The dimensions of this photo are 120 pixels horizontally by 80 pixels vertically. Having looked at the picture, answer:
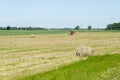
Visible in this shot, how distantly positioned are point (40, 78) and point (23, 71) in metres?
2.88

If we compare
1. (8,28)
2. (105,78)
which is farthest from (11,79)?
(8,28)

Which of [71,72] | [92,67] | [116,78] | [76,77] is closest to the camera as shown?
[116,78]

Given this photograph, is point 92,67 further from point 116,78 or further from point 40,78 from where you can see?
point 116,78

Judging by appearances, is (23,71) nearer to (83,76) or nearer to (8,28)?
(83,76)

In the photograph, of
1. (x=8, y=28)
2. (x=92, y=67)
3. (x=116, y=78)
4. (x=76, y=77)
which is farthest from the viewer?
(x=8, y=28)

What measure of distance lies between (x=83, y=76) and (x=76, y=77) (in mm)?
255

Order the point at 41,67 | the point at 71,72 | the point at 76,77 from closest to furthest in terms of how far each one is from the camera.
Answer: the point at 76,77 → the point at 71,72 → the point at 41,67

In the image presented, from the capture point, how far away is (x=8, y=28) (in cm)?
11331

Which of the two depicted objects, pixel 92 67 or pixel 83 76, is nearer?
pixel 83 76

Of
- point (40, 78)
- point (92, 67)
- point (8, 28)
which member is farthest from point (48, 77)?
point (8, 28)

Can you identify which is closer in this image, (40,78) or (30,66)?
(40,78)

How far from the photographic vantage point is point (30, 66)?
50.4 feet

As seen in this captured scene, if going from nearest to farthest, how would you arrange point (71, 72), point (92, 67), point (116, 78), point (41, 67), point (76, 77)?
point (116, 78) → point (76, 77) → point (71, 72) → point (92, 67) → point (41, 67)

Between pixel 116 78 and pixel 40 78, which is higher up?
pixel 116 78
